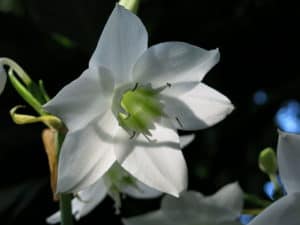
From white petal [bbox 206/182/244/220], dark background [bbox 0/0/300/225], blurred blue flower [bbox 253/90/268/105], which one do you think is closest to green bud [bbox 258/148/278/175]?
white petal [bbox 206/182/244/220]

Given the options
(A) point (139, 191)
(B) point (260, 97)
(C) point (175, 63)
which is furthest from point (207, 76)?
(C) point (175, 63)

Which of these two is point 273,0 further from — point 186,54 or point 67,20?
point 186,54

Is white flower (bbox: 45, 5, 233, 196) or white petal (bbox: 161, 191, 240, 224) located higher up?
white flower (bbox: 45, 5, 233, 196)

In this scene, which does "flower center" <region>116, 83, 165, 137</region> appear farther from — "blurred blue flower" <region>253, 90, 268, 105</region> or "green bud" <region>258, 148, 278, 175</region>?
"blurred blue flower" <region>253, 90, 268, 105</region>

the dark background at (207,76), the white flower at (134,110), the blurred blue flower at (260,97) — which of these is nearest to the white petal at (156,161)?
the white flower at (134,110)

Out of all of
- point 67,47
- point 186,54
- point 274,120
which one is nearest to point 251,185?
point 274,120
